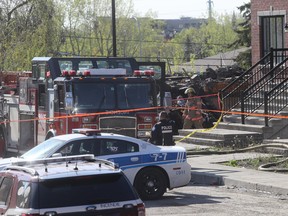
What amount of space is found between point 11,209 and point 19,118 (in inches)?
616

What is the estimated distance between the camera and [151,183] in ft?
56.3

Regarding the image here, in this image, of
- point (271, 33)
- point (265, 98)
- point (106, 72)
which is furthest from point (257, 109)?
point (106, 72)

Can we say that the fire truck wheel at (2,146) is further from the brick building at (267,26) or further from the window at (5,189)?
the window at (5,189)

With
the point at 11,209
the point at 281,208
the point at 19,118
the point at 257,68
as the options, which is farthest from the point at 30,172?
the point at 257,68

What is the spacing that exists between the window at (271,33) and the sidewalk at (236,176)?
9685mm

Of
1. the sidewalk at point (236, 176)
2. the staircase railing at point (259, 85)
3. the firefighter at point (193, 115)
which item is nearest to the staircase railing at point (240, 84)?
the staircase railing at point (259, 85)

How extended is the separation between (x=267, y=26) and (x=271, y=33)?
0.32 meters

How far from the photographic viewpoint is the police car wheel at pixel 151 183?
17.1m

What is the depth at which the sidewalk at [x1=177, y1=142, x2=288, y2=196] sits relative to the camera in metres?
18.3

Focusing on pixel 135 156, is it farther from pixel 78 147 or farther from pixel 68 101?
pixel 68 101

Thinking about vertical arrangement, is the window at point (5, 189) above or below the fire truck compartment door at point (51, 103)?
below

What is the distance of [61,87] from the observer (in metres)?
22.0

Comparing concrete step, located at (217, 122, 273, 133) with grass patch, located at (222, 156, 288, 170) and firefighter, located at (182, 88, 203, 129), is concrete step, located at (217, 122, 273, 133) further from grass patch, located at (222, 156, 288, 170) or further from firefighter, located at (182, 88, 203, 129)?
grass patch, located at (222, 156, 288, 170)

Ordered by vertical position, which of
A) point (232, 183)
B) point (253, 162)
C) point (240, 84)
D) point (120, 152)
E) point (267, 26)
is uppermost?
point (267, 26)
